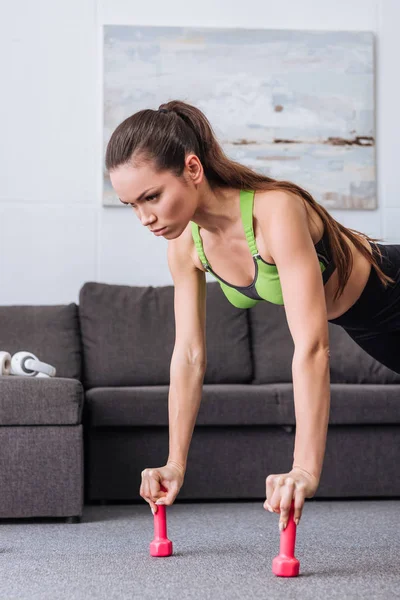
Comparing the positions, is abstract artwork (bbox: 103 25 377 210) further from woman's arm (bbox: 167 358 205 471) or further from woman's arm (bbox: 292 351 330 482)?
woman's arm (bbox: 292 351 330 482)

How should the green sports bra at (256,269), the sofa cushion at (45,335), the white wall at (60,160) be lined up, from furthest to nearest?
1. the white wall at (60,160)
2. the sofa cushion at (45,335)
3. the green sports bra at (256,269)

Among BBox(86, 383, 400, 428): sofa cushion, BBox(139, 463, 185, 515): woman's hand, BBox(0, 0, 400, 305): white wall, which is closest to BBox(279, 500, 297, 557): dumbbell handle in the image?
BBox(139, 463, 185, 515): woman's hand

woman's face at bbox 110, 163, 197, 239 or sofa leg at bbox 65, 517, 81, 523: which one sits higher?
woman's face at bbox 110, 163, 197, 239

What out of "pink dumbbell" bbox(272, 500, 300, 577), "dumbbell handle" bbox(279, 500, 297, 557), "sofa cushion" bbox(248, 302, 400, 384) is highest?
"sofa cushion" bbox(248, 302, 400, 384)

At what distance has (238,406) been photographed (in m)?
3.08

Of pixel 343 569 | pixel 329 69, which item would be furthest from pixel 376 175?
pixel 343 569

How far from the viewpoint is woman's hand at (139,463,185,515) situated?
5.83 feet

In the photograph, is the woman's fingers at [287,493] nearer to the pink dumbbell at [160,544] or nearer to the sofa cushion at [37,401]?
the pink dumbbell at [160,544]

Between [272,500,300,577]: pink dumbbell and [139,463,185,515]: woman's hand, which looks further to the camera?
[139,463,185,515]: woman's hand

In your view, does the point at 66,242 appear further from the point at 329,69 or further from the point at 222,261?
the point at 222,261

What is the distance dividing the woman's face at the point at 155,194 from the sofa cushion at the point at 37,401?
1.15 meters

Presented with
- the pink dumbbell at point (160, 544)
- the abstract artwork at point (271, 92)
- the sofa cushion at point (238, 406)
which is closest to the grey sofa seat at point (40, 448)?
the sofa cushion at point (238, 406)

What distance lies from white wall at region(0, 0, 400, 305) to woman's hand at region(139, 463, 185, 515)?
7.42 feet

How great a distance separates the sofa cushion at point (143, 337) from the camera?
3.50 metres
